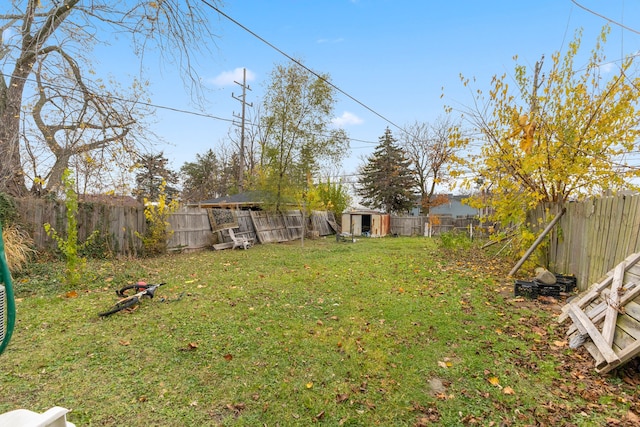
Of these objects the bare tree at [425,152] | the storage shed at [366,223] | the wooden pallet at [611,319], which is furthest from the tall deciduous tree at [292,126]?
the wooden pallet at [611,319]

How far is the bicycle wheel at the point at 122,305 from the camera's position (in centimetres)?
361

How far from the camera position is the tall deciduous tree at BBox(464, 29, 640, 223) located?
4.66 m

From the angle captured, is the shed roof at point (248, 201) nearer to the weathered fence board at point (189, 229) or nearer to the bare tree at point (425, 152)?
the weathered fence board at point (189, 229)

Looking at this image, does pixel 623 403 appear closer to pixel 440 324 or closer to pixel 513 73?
pixel 440 324

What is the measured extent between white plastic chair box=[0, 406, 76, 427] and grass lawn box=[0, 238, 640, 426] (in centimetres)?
84

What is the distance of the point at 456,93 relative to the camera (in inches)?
233

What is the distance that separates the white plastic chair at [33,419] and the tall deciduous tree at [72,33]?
372 cm

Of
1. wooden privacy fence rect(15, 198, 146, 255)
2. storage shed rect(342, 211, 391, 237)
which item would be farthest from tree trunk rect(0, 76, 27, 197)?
storage shed rect(342, 211, 391, 237)

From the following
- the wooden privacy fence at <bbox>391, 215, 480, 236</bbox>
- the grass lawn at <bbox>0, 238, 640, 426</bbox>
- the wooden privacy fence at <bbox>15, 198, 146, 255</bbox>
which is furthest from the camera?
the wooden privacy fence at <bbox>391, 215, 480, 236</bbox>

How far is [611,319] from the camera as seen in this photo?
9.02 ft

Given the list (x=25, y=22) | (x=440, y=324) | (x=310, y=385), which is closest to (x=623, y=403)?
(x=440, y=324)

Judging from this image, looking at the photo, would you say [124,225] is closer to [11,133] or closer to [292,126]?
[11,133]

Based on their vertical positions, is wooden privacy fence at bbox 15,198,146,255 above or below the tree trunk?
below

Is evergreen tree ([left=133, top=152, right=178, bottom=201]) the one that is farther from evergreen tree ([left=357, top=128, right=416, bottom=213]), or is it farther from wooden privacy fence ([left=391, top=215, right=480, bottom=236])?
evergreen tree ([left=357, top=128, right=416, bottom=213])
